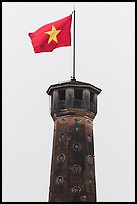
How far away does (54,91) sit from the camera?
44.5 metres


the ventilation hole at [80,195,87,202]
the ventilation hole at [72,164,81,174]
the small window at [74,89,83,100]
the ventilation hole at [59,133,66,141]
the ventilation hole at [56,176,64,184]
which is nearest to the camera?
the ventilation hole at [80,195,87,202]

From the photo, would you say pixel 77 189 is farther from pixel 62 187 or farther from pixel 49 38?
pixel 49 38

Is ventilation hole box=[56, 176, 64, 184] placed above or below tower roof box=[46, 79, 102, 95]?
below

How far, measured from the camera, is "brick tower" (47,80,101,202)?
4069 centimetres

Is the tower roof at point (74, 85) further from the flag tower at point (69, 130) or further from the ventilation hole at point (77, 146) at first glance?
the ventilation hole at point (77, 146)

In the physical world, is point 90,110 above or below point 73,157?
above

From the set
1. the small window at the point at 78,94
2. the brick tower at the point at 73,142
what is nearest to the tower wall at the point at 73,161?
the brick tower at the point at 73,142

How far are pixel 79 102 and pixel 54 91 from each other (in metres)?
2.69

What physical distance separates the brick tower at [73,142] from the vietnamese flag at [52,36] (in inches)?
174

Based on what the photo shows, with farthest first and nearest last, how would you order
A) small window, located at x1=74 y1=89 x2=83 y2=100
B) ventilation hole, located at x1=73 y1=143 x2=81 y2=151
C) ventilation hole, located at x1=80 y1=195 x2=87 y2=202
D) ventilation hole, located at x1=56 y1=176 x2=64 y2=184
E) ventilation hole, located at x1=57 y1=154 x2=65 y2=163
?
small window, located at x1=74 y1=89 x2=83 y2=100 < ventilation hole, located at x1=73 y1=143 x2=81 y2=151 < ventilation hole, located at x1=57 y1=154 x2=65 y2=163 < ventilation hole, located at x1=56 y1=176 x2=64 y2=184 < ventilation hole, located at x1=80 y1=195 x2=87 y2=202

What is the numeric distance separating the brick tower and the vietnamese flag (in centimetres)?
443

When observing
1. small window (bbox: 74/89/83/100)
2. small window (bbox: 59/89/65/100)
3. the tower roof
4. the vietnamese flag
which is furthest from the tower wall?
the vietnamese flag

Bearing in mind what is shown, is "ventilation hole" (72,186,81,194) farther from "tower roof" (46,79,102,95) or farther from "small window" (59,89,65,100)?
"tower roof" (46,79,102,95)

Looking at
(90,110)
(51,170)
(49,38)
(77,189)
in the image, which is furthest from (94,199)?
(49,38)
